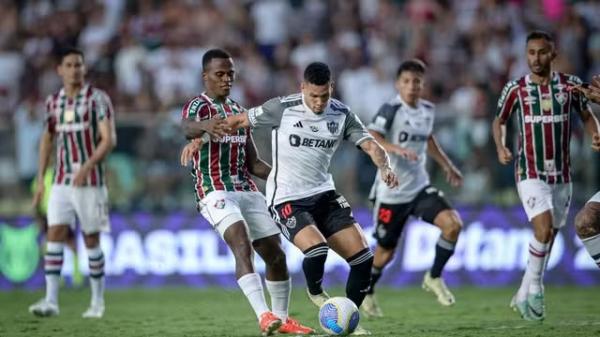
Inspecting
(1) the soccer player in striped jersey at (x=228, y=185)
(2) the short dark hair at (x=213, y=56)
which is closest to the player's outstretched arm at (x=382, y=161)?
(1) the soccer player in striped jersey at (x=228, y=185)

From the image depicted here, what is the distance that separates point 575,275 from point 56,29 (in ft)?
34.9

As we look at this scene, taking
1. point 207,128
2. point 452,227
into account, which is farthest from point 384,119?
point 207,128

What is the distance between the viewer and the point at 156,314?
12.9m

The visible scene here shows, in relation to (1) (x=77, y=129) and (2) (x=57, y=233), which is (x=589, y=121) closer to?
(1) (x=77, y=129)

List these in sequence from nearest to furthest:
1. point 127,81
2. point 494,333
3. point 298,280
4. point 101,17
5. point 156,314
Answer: point 494,333, point 156,314, point 298,280, point 127,81, point 101,17

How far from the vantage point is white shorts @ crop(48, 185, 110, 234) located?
41.0ft

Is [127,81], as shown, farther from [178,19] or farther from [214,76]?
[214,76]

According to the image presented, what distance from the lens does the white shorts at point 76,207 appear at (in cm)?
1251

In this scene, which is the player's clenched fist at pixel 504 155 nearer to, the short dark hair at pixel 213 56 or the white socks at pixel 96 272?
the short dark hair at pixel 213 56

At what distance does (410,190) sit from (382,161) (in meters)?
3.31

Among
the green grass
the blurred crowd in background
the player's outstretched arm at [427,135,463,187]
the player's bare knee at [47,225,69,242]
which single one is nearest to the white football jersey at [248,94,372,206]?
the green grass

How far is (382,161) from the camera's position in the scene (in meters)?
9.35

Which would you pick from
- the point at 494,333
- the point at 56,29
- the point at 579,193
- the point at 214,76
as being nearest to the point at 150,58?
the point at 56,29

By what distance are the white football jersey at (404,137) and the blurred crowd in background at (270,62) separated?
12.4 feet
